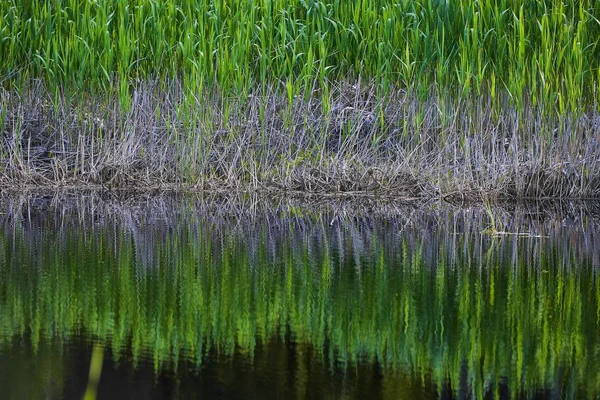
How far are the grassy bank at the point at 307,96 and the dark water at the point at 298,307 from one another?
1.60 metres

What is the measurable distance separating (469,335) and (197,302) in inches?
46.8

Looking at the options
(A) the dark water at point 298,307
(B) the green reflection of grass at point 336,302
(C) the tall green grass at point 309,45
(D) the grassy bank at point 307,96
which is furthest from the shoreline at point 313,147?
(B) the green reflection of grass at point 336,302

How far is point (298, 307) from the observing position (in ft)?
13.3

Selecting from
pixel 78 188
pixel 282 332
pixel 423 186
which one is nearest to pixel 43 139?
pixel 78 188

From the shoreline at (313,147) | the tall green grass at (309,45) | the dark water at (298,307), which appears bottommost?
the dark water at (298,307)

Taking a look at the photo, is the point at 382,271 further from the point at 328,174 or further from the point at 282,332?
the point at 328,174

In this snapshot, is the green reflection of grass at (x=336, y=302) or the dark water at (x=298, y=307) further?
the green reflection of grass at (x=336, y=302)

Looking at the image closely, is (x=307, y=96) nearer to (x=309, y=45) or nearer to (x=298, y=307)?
(x=309, y=45)

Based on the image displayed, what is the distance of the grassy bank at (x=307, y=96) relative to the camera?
854 cm

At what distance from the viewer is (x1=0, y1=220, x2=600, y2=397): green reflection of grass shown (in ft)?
10.7

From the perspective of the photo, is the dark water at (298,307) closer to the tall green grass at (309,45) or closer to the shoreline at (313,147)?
the shoreline at (313,147)

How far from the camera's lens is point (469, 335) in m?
3.57

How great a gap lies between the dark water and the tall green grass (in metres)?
2.13

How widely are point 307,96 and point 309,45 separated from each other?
533 mm
